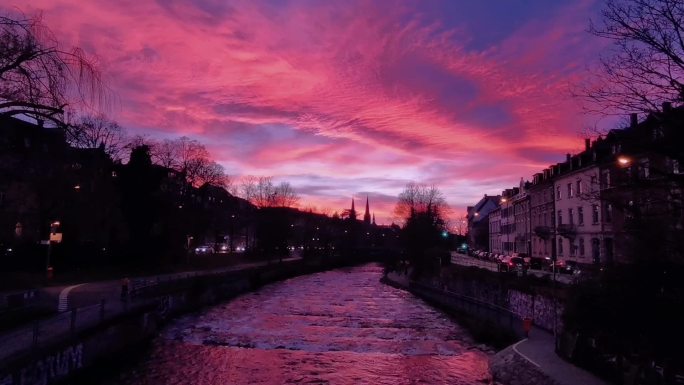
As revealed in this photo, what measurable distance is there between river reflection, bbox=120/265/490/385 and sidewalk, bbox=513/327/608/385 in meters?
1.96

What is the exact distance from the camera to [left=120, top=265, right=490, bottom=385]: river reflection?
19.6m

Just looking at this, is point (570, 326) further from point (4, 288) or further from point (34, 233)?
point (34, 233)

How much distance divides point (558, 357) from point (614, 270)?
190 inches

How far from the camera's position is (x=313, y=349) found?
80.7 feet

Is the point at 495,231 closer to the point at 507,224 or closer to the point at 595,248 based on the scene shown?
the point at 507,224

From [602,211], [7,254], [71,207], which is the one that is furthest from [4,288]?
[602,211]

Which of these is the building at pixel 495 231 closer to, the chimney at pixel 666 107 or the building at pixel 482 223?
the building at pixel 482 223

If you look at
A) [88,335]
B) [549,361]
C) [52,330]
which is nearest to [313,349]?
[88,335]

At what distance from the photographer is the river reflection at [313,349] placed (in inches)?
771

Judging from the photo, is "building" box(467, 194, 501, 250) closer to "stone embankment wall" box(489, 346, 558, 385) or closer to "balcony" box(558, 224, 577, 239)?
"balcony" box(558, 224, 577, 239)

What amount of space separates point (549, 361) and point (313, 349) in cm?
1101

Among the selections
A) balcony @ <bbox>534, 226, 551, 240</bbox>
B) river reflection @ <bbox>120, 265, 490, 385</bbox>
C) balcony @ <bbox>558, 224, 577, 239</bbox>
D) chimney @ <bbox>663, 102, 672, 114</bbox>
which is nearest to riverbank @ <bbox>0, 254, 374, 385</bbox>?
river reflection @ <bbox>120, 265, 490, 385</bbox>

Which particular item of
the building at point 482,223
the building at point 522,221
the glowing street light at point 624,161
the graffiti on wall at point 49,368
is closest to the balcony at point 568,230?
the building at point 522,221

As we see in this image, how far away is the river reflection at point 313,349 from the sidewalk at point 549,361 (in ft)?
6.43
